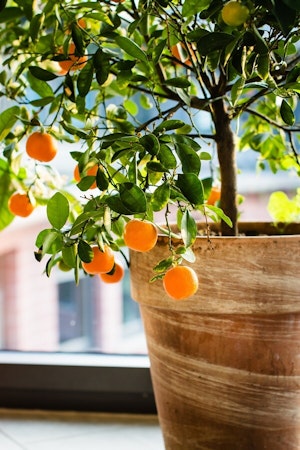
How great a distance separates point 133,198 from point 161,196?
0.06 m

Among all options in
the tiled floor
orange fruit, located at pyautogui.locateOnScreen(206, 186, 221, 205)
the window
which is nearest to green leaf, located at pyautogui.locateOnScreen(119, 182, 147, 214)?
orange fruit, located at pyautogui.locateOnScreen(206, 186, 221, 205)

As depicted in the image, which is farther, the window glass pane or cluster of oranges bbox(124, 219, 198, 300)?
the window glass pane

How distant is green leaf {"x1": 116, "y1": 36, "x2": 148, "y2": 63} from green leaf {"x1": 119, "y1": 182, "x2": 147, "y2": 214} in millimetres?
163

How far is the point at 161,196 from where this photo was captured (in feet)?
2.50

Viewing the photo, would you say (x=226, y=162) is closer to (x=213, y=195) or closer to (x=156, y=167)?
(x=213, y=195)

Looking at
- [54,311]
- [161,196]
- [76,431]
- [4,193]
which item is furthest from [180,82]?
[54,311]

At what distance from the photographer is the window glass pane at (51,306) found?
174cm

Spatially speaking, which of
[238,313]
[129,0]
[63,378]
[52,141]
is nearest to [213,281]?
[238,313]

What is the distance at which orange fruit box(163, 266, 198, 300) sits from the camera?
29.4 inches

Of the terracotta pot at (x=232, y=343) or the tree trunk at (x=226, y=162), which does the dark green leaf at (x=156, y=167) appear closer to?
the terracotta pot at (x=232, y=343)

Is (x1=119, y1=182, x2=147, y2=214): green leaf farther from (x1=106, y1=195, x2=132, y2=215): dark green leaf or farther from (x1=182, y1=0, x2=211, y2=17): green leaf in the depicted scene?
(x1=182, y1=0, x2=211, y2=17): green leaf

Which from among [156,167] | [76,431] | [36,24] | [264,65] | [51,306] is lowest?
[76,431]

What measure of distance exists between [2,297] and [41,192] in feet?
2.60

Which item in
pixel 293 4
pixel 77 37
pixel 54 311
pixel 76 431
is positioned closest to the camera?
pixel 293 4
